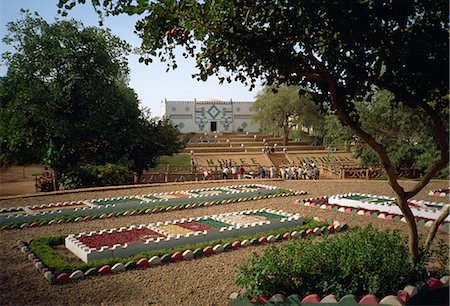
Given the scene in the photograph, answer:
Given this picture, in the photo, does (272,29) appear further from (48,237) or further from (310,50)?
(48,237)

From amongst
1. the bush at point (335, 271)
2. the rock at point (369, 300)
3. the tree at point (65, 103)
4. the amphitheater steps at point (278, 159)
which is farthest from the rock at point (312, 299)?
the amphitheater steps at point (278, 159)

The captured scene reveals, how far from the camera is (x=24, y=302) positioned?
5.41m

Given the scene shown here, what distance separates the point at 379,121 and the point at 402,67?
16.8 meters

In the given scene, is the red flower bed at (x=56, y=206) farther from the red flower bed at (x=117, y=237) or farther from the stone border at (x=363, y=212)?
the stone border at (x=363, y=212)

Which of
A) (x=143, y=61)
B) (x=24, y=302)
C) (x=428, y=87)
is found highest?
(x=143, y=61)

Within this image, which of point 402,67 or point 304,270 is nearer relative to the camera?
point 304,270

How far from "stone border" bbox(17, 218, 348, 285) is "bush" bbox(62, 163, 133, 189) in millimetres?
9199

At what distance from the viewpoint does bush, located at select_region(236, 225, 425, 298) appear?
4488mm

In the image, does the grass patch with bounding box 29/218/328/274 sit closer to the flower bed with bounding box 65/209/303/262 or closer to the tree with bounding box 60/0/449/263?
the flower bed with bounding box 65/209/303/262

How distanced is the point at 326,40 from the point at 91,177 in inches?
603

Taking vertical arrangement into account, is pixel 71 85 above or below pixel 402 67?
above

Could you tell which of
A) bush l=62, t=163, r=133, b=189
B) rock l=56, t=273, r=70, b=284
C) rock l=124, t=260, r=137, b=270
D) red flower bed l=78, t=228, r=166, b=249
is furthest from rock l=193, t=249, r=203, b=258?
bush l=62, t=163, r=133, b=189

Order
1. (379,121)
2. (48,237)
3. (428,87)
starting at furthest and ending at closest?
(379,121) < (48,237) < (428,87)

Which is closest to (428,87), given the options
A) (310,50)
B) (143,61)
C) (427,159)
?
(310,50)
